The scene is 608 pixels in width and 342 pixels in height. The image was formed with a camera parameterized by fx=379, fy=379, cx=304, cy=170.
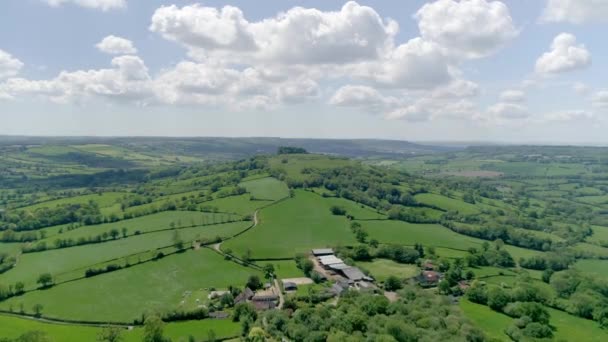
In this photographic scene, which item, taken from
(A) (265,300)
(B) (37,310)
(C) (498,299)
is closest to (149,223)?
Answer: (B) (37,310)

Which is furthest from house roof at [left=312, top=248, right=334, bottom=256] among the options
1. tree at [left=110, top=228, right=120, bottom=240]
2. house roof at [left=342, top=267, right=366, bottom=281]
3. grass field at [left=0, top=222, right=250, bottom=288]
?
tree at [left=110, top=228, right=120, bottom=240]

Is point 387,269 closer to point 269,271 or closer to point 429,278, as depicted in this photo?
point 429,278

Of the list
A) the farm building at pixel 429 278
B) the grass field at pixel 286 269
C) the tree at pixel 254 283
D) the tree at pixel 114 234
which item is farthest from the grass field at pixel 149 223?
the farm building at pixel 429 278

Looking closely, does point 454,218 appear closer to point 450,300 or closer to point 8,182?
point 450,300

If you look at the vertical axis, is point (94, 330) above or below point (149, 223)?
below

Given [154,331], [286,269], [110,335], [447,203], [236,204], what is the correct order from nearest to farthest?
1. [154,331]
2. [110,335]
3. [286,269]
4. [236,204]
5. [447,203]

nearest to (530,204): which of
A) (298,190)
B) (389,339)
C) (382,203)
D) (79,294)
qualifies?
(382,203)

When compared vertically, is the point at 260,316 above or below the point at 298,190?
below
